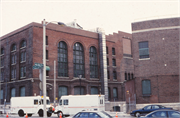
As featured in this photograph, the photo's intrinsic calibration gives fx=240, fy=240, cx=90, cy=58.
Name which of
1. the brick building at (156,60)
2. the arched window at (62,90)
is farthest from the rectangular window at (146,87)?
the arched window at (62,90)

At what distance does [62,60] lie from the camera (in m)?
51.8

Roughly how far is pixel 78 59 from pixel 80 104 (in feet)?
83.7

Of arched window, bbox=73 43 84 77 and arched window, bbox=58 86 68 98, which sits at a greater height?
arched window, bbox=73 43 84 77

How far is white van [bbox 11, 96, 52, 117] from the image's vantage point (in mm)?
33438

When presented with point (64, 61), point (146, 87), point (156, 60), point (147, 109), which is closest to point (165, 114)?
point (147, 109)

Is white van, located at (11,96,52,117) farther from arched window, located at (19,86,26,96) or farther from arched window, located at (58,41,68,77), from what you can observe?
arched window, located at (58,41,68,77)

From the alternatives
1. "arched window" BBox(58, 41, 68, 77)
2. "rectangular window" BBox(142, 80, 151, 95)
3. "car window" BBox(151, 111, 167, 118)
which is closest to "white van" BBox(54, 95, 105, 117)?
"rectangular window" BBox(142, 80, 151, 95)

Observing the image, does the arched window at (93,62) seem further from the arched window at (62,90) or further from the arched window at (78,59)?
the arched window at (62,90)

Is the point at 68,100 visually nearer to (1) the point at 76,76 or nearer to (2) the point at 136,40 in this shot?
(2) the point at 136,40

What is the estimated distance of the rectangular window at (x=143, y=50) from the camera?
3641 cm

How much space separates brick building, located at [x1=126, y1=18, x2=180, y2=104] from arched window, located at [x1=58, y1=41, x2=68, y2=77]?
62.8 ft

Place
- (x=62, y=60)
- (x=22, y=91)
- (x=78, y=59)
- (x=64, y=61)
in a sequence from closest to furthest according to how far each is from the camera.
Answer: (x=22, y=91)
(x=62, y=60)
(x=64, y=61)
(x=78, y=59)

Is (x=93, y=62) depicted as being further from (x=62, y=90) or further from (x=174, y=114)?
(x=174, y=114)

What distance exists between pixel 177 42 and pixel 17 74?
31676mm
